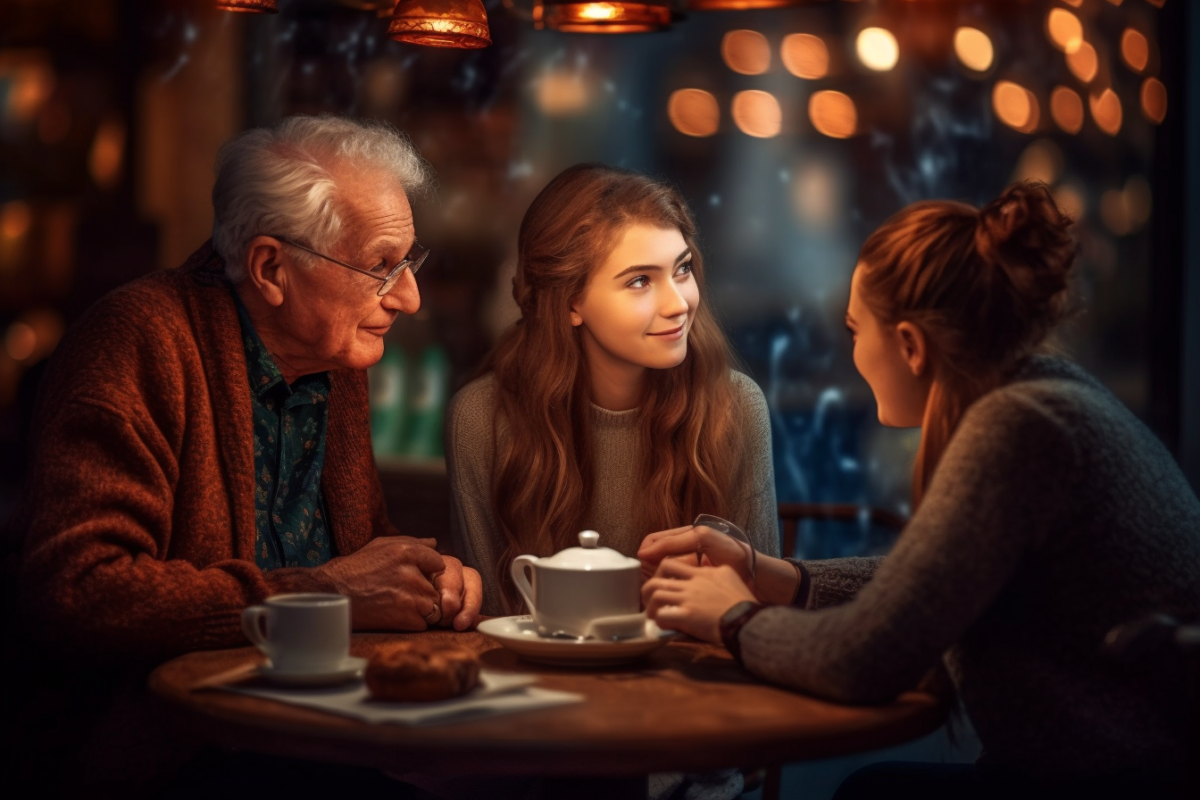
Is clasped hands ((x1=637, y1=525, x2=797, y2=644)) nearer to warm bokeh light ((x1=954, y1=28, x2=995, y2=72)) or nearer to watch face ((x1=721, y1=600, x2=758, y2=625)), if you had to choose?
watch face ((x1=721, y1=600, x2=758, y2=625))

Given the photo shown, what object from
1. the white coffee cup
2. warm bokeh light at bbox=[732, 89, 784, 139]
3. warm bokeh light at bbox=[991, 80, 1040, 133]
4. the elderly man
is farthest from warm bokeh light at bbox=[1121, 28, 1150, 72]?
the white coffee cup

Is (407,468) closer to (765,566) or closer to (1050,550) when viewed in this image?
(765,566)

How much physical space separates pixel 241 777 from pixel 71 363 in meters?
0.63

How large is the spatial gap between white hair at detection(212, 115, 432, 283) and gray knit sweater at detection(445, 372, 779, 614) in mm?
508

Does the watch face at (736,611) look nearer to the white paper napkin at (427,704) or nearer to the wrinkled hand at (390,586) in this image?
the white paper napkin at (427,704)

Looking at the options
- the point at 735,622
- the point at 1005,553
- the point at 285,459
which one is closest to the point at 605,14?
the point at 285,459

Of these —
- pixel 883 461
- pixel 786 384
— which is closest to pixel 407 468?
pixel 786 384

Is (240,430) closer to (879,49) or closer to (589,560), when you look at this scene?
(589,560)

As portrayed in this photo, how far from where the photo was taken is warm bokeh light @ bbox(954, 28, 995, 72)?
3.73m

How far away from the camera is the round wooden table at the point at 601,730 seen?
1.21 metres

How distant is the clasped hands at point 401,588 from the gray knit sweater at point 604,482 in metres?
0.45

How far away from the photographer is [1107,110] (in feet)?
11.9

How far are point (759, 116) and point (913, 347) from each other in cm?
241

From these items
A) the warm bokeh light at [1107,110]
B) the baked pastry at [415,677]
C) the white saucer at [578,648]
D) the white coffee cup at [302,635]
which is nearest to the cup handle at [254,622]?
the white coffee cup at [302,635]
